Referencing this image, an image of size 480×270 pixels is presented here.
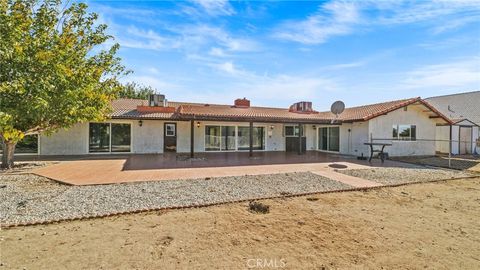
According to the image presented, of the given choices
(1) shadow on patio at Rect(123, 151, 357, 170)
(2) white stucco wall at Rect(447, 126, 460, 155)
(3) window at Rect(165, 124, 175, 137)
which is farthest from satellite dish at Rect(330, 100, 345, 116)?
(3) window at Rect(165, 124, 175, 137)

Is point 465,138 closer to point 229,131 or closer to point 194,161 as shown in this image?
point 229,131

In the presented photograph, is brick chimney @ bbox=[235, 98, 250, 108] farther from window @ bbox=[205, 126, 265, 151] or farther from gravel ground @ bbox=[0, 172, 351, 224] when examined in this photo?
gravel ground @ bbox=[0, 172, 351, 224]

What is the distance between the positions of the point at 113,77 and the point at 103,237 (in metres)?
10.3

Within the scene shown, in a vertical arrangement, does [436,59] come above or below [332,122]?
above

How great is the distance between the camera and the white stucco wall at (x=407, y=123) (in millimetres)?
16328

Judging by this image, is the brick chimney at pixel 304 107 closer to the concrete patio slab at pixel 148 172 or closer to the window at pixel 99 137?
the concrete patio slab at pixel 148 172

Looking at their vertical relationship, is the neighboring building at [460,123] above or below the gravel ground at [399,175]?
above

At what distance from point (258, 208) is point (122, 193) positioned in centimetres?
382

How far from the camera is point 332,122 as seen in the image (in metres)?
17.6

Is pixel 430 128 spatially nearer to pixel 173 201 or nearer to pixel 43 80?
pixel 173 201

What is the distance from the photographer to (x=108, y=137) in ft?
51.7

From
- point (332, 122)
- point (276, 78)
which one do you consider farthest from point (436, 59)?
point (276, 78)

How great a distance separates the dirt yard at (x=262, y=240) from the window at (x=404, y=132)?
1197 centimetres

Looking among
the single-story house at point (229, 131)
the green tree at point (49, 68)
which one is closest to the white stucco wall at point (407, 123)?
the single-story house at point (229, 131)
